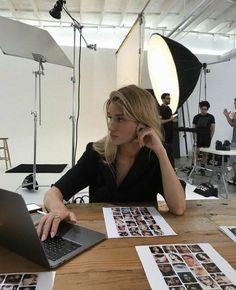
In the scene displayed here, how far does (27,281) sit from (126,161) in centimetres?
81

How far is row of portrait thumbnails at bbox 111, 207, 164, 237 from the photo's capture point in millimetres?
821

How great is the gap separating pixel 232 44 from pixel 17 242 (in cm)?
742

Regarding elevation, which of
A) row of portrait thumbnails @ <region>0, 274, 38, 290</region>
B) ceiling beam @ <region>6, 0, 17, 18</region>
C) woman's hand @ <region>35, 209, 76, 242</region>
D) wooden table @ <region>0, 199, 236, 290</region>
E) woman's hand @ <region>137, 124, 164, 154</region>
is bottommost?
row of portrait thumbnails @ <region>0, 274, 38, 290</region>

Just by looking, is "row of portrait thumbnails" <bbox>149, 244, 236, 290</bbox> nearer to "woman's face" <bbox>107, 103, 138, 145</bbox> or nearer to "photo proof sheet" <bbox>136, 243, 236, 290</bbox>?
"photo proof sheet" <bbox>136, 243, 236, 290</bbox>

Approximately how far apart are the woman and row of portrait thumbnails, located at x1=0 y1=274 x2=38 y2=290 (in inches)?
20.1

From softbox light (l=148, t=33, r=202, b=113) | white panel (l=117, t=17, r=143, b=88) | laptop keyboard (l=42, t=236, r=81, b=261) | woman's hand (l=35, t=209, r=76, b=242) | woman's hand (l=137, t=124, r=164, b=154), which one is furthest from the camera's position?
white panel (l=117, t=17, r=143, b=88)

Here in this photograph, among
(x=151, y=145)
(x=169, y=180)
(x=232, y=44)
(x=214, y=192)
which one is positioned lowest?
(x=214, y=192)

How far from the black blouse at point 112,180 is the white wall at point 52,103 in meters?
4.80

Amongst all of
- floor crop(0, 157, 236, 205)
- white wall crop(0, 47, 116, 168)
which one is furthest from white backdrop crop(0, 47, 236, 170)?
floor crop(0, 157, 236, 205)

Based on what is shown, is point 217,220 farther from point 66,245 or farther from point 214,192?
point 214,192

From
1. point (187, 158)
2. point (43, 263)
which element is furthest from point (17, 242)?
point (187, 158)

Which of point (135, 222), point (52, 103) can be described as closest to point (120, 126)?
point (135, 222)

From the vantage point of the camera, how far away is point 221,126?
7.31 m

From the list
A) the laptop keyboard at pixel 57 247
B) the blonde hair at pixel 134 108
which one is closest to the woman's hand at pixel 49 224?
the laptop keyboard at pixel 57 247
